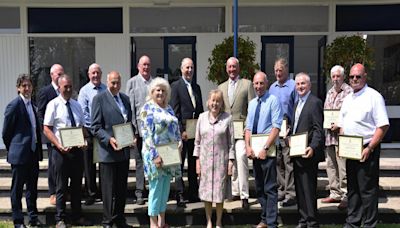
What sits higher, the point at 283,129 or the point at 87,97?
the point at 87,97

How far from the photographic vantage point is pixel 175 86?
509 cm

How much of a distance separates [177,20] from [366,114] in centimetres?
526

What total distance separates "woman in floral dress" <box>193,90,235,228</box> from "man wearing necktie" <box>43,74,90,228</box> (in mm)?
1469

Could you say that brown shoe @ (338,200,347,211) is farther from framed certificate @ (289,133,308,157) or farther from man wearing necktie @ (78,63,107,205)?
man wearing necktie @ (78,63,107,205)

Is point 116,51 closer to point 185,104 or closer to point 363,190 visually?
point 185,104

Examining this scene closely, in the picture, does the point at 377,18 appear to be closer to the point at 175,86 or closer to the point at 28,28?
the point at 175,86

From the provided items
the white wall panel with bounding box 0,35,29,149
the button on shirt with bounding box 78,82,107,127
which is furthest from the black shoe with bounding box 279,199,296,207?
the white wall panel with bounding box 0,35,29,149

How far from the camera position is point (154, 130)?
431 centimetres

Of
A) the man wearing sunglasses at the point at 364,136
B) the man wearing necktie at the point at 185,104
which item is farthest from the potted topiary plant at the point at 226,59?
the man wearing sunglasses at the point at 364,136

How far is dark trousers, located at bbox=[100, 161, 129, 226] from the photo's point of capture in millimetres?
4625

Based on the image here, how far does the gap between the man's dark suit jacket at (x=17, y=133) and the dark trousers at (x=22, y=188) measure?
0.11 metres

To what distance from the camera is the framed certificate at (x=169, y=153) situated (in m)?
4.32

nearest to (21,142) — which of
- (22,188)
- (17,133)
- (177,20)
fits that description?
(17,133)

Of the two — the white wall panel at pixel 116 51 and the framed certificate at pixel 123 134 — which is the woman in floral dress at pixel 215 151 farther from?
the white wall panel at pixel 116 51
